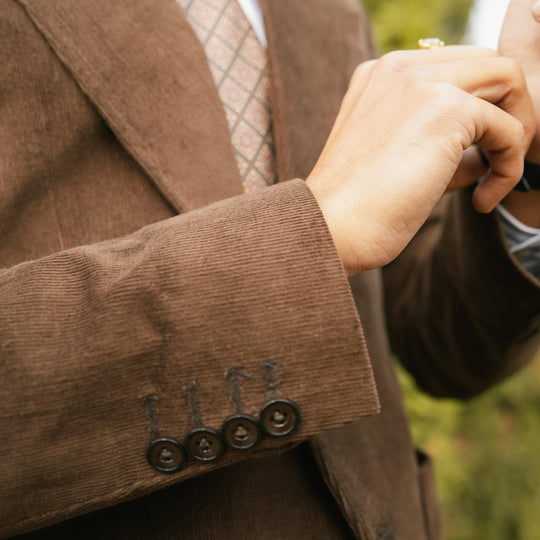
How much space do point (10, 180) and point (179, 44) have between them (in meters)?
→ 0.36

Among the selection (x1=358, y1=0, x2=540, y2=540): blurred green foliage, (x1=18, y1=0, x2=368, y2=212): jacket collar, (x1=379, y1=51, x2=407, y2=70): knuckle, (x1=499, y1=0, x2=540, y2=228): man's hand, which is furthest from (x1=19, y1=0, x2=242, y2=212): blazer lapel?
(x1=358, y1=0, x2=540, y2=540): blurred green foliage

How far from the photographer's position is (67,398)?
2.29ft

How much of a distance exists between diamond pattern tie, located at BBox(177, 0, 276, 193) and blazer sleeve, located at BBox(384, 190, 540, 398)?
0.45 m

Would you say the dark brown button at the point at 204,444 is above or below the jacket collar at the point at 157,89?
below

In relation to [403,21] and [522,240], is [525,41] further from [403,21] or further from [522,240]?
[403,21]

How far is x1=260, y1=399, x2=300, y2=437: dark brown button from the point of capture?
2.31ft

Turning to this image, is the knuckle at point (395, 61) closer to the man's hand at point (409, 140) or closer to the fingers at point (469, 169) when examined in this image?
the man's hand at point (409, 140)

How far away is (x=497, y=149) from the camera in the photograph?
2.93ft

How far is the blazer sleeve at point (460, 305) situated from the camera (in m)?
1.16

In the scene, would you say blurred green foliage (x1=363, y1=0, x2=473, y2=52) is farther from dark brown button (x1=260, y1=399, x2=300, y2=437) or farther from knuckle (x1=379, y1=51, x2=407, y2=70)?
dark brown button (x1=260, y1=399, x2=300, y2=437)

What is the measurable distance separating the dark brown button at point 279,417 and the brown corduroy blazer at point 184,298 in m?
0.01

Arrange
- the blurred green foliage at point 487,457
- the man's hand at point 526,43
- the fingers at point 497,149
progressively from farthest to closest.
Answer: the blurred green foliage at point 487,457 < the man's hand at point 526,43 < the fingers at point 497,149

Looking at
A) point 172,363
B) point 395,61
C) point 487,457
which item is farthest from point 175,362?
point 487,457

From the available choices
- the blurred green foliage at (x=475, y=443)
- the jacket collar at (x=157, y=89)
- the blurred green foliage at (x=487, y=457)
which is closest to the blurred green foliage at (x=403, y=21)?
the blurred green foliage at (x=475, y=443)
